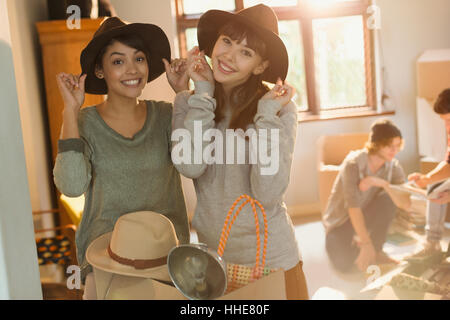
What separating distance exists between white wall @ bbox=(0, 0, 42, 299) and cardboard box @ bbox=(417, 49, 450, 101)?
6.75 ft

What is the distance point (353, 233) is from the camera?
2.28 m

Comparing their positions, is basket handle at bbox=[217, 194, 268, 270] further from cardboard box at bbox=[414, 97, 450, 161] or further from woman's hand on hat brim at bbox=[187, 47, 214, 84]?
cardboard box at bbox=[414, 97, 450, 161]

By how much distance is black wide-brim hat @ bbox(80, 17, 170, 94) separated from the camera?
85 cm

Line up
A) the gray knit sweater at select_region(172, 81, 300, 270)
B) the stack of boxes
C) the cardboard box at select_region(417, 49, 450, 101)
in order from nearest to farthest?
the gray knit sweater at select_region(172, 81, 300, 270) → the stack of boxes → the cardboard box at select_region(417, 49, 450, 101)

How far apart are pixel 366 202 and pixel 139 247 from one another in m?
1.63

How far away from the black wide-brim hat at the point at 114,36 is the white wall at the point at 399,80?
5.95 ft

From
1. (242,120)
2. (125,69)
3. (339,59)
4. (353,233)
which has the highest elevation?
(339,59)

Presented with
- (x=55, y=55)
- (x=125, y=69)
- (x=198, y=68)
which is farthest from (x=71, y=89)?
(x=55, y=55)

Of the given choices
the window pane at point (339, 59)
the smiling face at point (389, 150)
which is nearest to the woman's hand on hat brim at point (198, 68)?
the smiling face at point (389, 150)

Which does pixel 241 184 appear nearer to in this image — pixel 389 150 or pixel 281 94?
pixel 281 94

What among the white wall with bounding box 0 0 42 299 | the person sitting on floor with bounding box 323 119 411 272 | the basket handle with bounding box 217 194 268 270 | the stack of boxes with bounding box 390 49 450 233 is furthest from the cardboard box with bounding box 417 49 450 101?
the white wall with bounding box 0 0 42 299

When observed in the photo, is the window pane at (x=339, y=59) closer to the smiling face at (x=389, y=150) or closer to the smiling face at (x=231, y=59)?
the smiling face at (x=389, y=150)

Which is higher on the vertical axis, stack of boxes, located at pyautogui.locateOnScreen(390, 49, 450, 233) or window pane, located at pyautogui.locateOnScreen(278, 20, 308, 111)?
window pane, located at pyautogui.locateOnScreen(278, 20, 308, 111)

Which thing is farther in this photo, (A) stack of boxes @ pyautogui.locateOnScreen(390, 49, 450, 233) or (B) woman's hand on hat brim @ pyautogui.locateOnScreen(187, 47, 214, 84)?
(A) stack of boxes @ pyautogui.locateOnScreen(390, 49, 450, 233)
